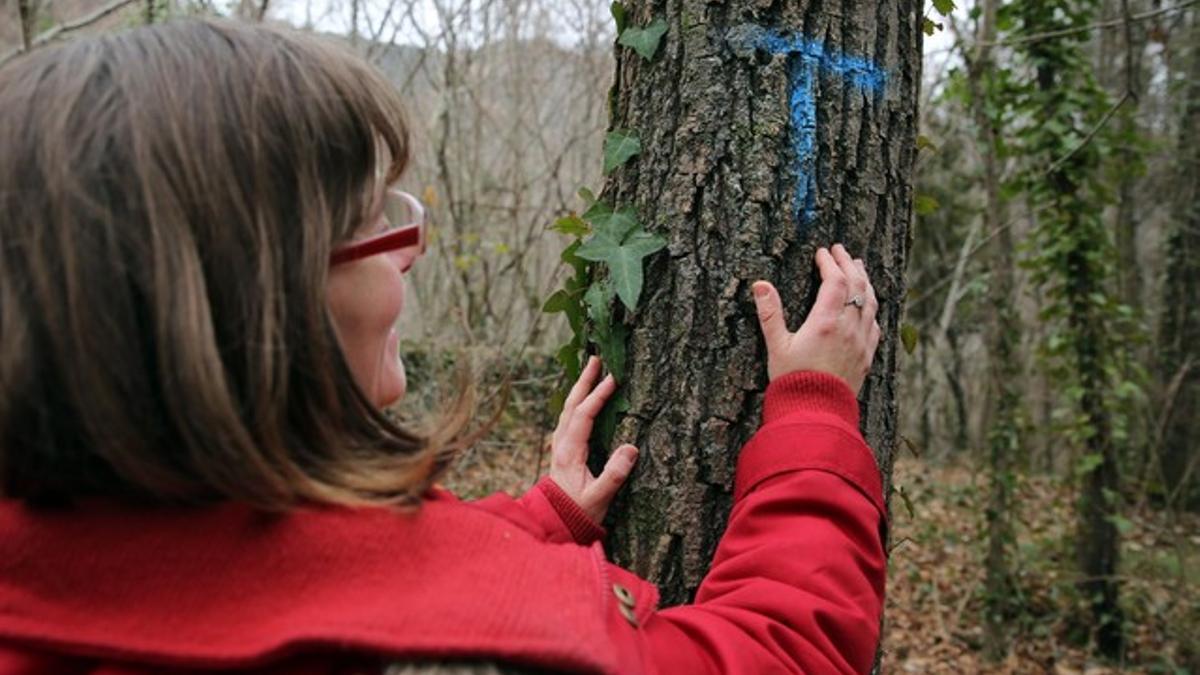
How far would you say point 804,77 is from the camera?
146 centimetres

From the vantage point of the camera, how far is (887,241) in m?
1.51


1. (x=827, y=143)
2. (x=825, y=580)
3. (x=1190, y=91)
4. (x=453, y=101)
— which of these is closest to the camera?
(x=825, y=580)

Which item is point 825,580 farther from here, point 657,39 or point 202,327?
point 657,39

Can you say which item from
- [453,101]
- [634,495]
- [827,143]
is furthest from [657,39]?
[453,101]

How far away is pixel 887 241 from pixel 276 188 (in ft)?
3.22

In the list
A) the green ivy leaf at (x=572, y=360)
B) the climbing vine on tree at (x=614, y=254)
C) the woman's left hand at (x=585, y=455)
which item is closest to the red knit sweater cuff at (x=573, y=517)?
the woman's left hand at (x=585, y=455)

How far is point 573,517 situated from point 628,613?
1.69 ft

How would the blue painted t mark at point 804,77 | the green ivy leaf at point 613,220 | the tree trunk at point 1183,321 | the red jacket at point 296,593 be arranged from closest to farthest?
the red jacket at point 296,593
the blue painted t mark at point 804,77
the green ivy leaf at point 613,220
the tree trunk at point 1183,321

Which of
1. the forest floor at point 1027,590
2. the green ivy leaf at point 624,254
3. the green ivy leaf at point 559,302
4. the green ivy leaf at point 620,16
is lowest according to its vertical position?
the forest floor at point 1027,590

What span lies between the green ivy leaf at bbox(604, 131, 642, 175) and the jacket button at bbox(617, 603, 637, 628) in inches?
31.5

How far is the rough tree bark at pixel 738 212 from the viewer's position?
57.2 inches

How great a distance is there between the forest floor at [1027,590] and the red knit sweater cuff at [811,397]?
361 cm

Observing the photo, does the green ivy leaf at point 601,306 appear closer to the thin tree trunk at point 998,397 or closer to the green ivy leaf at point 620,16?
the green ivy leaf at point 620,16

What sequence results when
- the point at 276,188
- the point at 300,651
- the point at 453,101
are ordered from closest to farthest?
the point at 300,651 → the point at 276,188 → the point at 453,101
